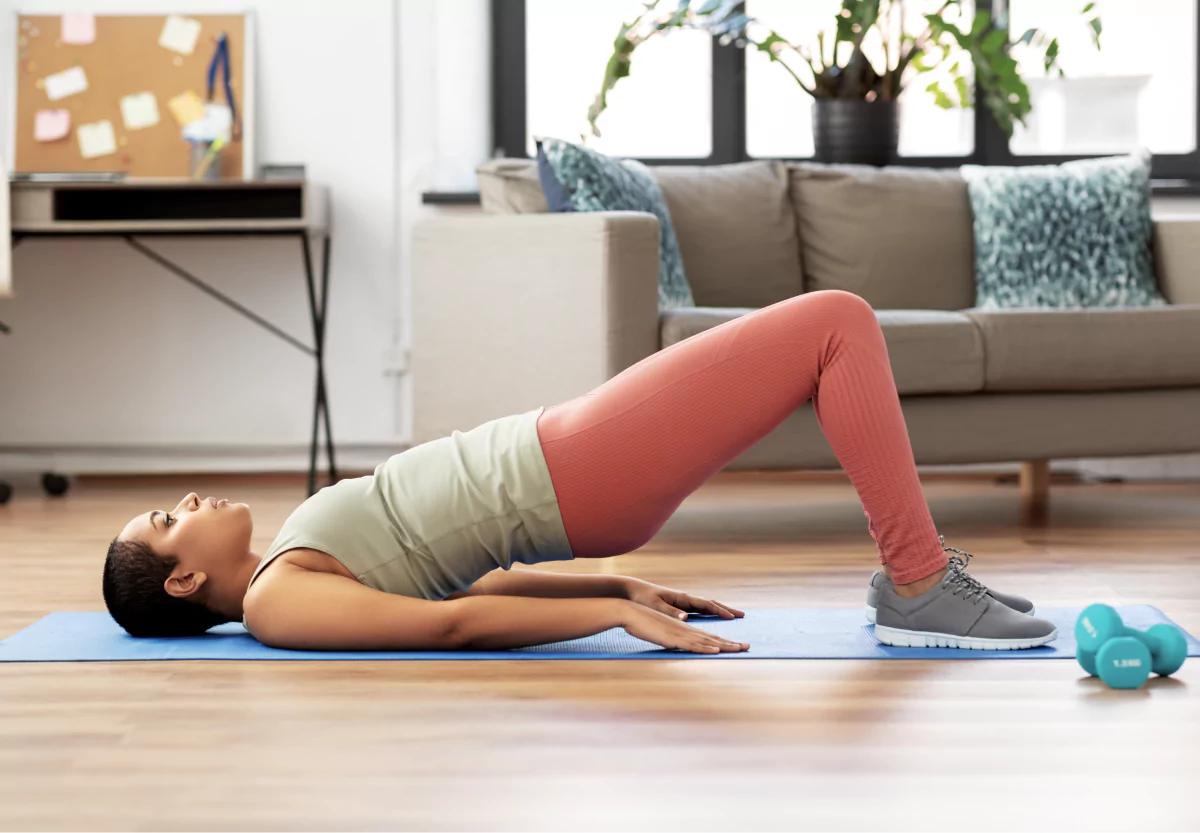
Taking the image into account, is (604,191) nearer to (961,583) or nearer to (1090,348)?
(1090,348)

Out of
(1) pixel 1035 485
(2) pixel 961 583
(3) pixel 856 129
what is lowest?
(1) pixel 1035 485

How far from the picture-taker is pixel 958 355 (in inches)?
112

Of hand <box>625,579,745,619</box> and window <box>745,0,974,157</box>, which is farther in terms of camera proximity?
window <box>745,0,974,157</box>

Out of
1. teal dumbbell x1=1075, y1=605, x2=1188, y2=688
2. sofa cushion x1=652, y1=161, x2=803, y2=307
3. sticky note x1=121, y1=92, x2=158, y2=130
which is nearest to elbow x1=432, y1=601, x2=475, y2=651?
teal dumbbell x1=1075, y1=605, x2=1188, y2=688

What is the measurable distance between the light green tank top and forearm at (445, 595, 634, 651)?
2.6 inches

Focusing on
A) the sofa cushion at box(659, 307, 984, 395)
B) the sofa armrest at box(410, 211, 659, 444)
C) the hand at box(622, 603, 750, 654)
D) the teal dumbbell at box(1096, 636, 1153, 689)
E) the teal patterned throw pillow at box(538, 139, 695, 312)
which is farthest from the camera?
the teal patterned throw pillow at box(538, 139, 695, 312)

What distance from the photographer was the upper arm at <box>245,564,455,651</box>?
1.69m

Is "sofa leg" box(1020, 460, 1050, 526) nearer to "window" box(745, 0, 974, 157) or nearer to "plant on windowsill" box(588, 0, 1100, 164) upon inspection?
"plant on windowsill" box(588, 0, 1100, 164)

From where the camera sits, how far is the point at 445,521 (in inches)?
68.2

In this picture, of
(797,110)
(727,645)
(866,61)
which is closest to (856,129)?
(866,61)

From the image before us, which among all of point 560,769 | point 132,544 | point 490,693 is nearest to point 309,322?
point 132,544

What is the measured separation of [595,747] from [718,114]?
326cm

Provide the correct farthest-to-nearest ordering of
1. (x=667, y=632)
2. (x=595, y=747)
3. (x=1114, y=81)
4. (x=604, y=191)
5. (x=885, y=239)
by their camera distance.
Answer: (x=1114, y=81) < (x=885, y=239) < (x=604, y=191) < (x=667, y=632) < (x=595, y=747)

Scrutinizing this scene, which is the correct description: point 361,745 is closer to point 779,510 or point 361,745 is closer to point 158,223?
point 779,510
